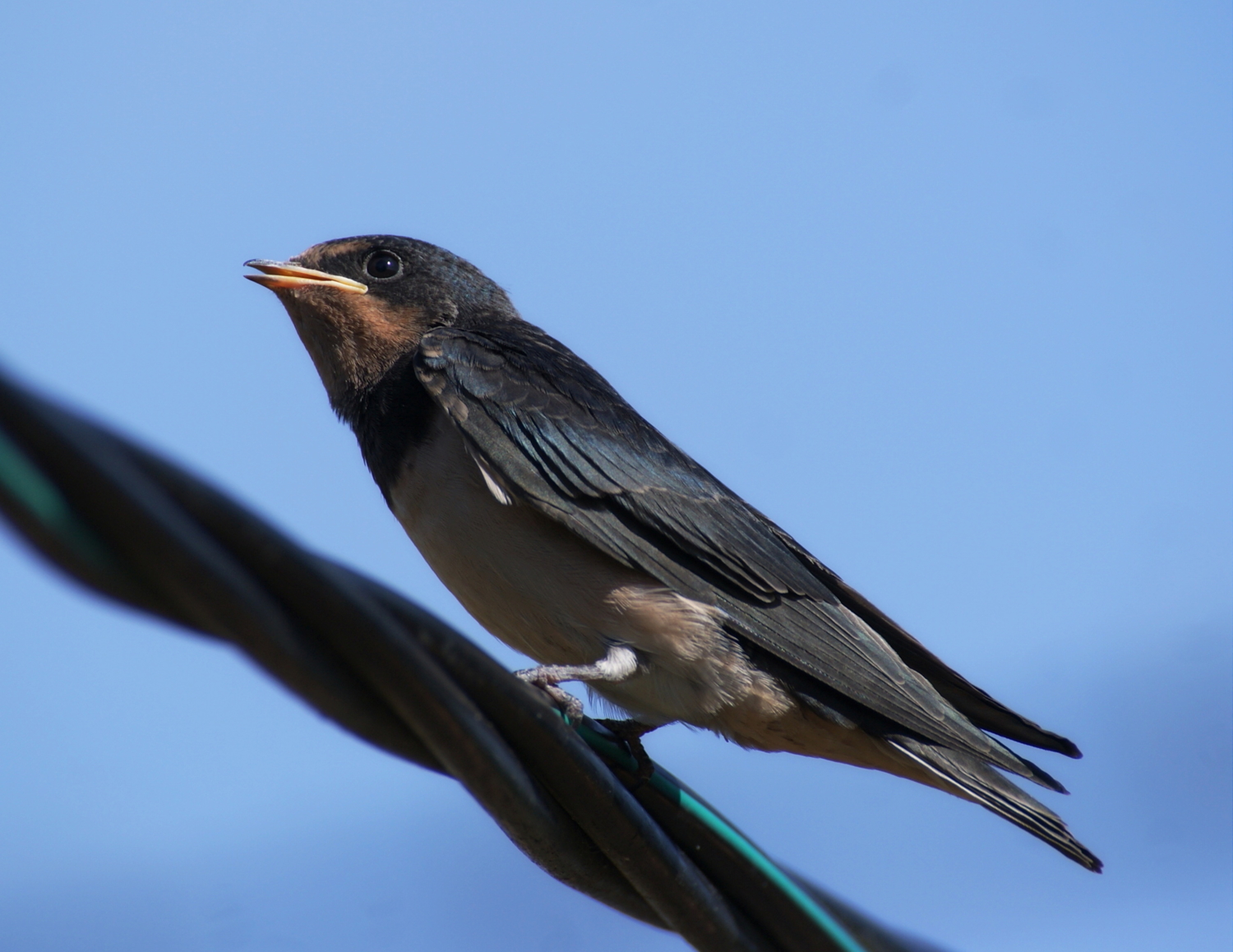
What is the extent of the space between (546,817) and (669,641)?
237cm

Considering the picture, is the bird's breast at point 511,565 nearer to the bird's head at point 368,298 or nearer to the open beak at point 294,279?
the bird's head at point 368,298

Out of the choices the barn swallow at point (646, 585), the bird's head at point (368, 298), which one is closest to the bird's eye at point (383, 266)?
the bird's head at point (368, 298)

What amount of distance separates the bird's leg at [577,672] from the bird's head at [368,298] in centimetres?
208

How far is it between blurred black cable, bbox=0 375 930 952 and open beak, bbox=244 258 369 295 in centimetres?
396

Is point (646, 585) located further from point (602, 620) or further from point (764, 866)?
point (764, 866)

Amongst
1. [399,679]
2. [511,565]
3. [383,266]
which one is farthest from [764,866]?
[383,266]

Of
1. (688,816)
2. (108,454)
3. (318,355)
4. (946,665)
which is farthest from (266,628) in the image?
(318,355)

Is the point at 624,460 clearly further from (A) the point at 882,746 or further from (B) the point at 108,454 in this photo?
(B) the point at 108,454

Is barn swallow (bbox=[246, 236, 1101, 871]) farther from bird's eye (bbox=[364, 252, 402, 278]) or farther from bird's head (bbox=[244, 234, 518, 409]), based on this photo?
bird's eye (bbox=[364, 252, 402, 278])

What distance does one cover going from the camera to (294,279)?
686 centimetres

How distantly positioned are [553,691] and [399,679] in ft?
7.20

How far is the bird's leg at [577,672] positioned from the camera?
4.15 meters

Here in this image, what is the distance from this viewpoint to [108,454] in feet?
5.16

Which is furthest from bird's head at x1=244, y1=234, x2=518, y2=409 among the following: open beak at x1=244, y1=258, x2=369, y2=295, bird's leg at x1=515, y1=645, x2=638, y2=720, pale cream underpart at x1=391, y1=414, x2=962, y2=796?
bird's leg at x1=515, y1=645, x2=638, y2=720
